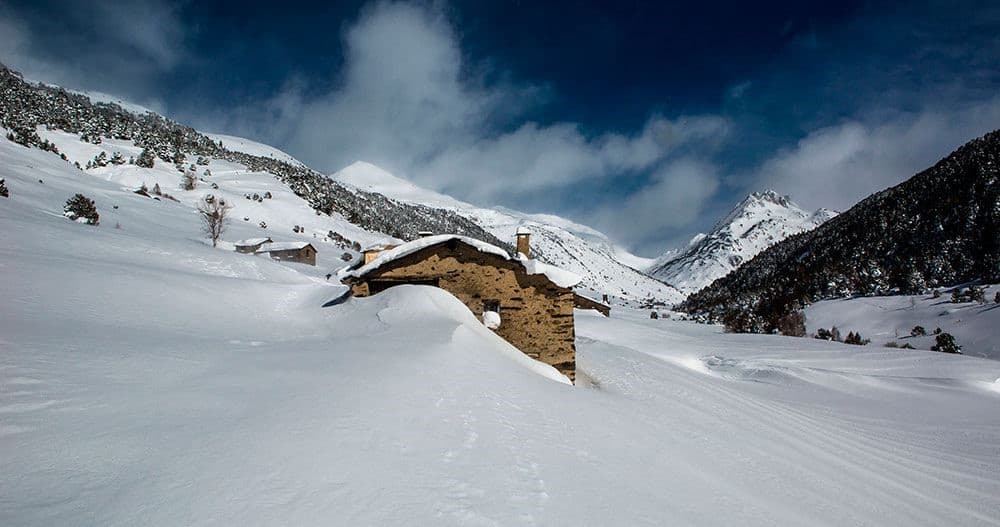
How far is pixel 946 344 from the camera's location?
80.0 feet

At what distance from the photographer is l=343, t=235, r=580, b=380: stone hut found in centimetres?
1108

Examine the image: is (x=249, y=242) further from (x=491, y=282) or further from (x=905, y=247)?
(x=905, y=247)

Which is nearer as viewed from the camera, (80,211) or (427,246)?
(427,246)

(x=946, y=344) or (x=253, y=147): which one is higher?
A: (x=253, y=147)

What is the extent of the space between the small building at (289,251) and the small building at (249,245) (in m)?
0.52

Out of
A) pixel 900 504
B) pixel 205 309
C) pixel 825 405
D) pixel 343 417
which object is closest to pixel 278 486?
pixel 343 417

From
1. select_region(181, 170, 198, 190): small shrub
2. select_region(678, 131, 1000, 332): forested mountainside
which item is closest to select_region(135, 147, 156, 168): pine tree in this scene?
select_region(181, 170, 198, 190): small shrub

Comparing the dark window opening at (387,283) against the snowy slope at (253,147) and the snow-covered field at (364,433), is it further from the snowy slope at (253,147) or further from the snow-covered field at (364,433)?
the snowy slope at (253,147)

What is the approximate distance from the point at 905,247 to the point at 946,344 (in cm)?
3260

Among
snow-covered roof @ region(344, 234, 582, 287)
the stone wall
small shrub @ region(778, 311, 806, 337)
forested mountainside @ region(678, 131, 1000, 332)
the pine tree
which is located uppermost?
the pine tree

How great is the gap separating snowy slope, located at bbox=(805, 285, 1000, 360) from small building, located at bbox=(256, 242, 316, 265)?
148ft

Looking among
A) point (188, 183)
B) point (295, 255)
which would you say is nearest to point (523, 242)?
→ point (295, 255)

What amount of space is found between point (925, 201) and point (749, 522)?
70.3 meters

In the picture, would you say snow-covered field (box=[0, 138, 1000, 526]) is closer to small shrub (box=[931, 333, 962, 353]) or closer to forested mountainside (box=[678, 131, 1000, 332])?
Answer: small shrub (box=[931, 333, 962, 353])
